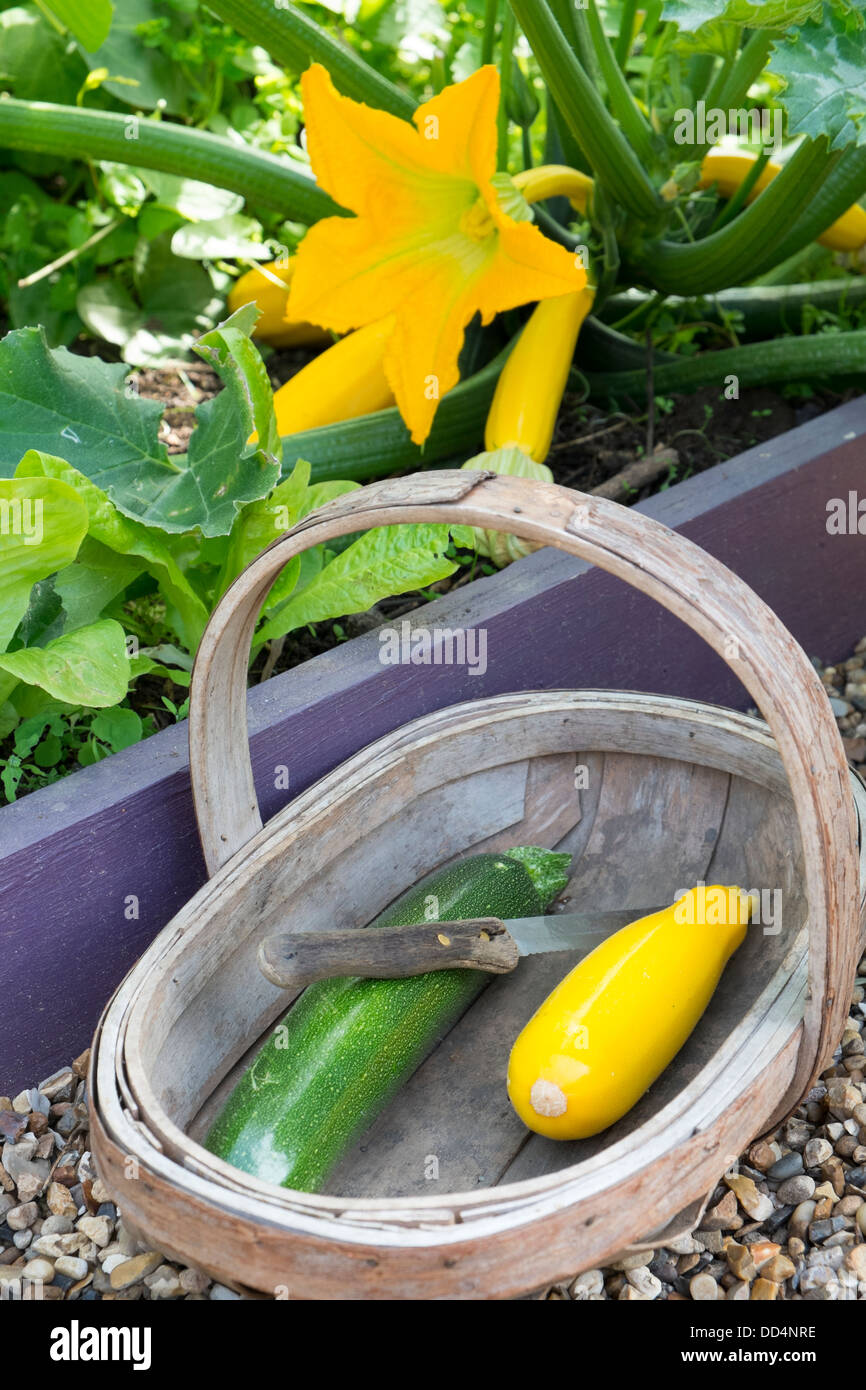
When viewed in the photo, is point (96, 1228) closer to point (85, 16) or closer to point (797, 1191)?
point (797, 1191)

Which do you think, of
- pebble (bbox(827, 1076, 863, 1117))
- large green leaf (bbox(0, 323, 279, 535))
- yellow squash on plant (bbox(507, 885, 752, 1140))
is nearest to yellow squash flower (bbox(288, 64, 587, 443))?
large green leaf (bbox(0, 323, 279, 535))

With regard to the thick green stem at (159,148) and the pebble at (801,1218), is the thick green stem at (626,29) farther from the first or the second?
the pebble at (801,1218)

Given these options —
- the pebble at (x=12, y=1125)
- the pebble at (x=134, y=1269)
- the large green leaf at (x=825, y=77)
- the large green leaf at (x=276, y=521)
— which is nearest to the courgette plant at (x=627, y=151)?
the large green leaf at (x=825, y=77)

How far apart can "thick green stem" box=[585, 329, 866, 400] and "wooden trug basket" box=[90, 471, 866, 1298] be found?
79cm

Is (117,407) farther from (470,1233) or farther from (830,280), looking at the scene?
(830,280)

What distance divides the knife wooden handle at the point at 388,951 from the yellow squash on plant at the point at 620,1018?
0.08m

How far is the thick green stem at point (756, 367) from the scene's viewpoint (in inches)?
73.7

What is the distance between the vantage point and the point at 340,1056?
1.15 meters

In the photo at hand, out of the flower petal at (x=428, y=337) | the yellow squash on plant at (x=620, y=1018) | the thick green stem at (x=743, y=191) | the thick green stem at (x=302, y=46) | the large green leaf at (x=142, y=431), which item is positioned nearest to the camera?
the yellow squash on plant at (x=620, y=1018)

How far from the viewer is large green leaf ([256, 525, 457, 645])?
4.57ft

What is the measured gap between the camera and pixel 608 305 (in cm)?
211

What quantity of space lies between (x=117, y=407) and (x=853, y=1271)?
3.64ft

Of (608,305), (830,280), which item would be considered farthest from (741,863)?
(830,280)

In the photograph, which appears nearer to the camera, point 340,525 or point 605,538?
point 605,538
